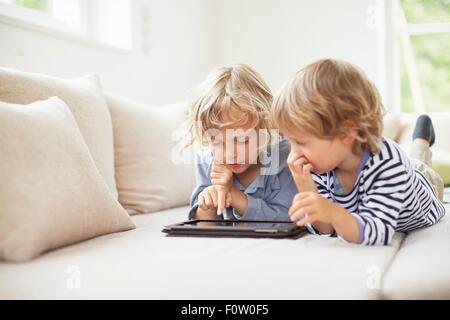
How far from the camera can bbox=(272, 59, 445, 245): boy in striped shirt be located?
1.22m

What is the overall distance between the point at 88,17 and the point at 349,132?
6.78 ft

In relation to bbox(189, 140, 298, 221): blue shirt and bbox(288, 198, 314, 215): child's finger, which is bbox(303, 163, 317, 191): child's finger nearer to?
bbox(288, 198, 314, 215): child's finger

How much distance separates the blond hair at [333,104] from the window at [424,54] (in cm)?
270

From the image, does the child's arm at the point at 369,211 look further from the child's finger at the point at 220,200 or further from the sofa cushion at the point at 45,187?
the sofa cushion at the point at 45,187

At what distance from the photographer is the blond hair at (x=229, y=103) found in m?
1.55

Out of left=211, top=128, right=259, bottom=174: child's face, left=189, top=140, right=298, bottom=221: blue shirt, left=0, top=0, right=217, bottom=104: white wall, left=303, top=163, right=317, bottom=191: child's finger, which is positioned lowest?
left=189, top=140, right=298, bottom=221: blue shirt

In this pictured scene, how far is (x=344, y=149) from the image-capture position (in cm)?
130

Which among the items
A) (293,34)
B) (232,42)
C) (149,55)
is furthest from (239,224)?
(232,42)

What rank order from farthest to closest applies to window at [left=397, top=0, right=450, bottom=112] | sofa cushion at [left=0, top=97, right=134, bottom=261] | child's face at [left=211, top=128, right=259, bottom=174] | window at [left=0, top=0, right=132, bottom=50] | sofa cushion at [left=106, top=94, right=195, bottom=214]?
1. window at [left=397, top=0, right=450, bottom=112]
2. window at [left=0, top=0, right=132, bottom=50]
3. sofa cushion at [left=106, top=94, right=195, bottom=214]
4. child's face at [left=211, top=128, right=259, bottom=174]
5. sofa cushion at [left=0, top=97, right=134, bottom=261]

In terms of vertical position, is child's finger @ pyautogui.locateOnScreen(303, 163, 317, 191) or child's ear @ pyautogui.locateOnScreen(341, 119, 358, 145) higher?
child's ear @ pyautogui.locateOnScreen(341, 119, 358, 145)

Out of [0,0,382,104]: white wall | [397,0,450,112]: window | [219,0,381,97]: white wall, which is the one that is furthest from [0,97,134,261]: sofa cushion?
[397,0,450,112]: window

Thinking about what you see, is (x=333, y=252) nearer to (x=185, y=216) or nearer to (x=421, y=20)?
(x=185, y=216)

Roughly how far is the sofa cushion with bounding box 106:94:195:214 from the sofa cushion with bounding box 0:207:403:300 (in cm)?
83

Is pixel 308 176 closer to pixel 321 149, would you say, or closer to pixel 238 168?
pixel 321 149
